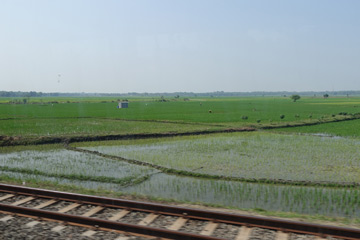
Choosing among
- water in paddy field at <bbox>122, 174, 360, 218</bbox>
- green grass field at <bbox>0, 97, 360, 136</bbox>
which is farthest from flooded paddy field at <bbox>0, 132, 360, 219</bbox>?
green grass field at <bbox>0, 97, 360, 136</bbox>

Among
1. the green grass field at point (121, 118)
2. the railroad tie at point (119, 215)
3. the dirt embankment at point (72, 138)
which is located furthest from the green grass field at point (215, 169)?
the green grass field at point (121, 118)

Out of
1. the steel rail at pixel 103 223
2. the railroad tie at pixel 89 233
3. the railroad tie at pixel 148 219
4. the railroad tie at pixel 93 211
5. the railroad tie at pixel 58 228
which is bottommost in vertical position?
the railroad tie at pixel 89 233

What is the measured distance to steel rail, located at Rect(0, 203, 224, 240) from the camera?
6.29 meters

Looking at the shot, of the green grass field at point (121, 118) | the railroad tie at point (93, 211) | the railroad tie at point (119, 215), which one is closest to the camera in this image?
the railroad tie at point (119, 215)

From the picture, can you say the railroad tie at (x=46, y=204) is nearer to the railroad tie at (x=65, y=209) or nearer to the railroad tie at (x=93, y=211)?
the railroad tie at (x=65, y=209)

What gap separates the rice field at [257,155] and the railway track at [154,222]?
615 centimetres

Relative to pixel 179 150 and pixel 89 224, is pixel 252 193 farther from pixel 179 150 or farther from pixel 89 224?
pixel 179 150

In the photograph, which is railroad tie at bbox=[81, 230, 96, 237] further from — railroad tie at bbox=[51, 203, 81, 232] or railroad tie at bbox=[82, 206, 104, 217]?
railroad tie at bbox=[82, 206, 104, 217]

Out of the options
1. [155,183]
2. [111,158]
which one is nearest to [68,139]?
[111,158]

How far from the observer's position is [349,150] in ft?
62.4

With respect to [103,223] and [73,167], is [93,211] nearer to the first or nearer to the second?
[103,223]

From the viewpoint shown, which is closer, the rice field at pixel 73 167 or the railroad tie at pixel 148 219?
the railroad tie at pixel 148 219

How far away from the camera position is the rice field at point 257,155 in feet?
45.2

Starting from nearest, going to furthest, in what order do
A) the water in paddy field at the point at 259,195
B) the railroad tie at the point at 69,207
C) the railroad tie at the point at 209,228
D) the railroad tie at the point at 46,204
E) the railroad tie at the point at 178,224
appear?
1. the railroad tie at the point at 209,228
2. the railroad tie at the point at 178,224
3. the railroad tie at the point at 69,207
4. the railroad tie at the point at 46,204
5. the water in paddy field at the point at 259,195
